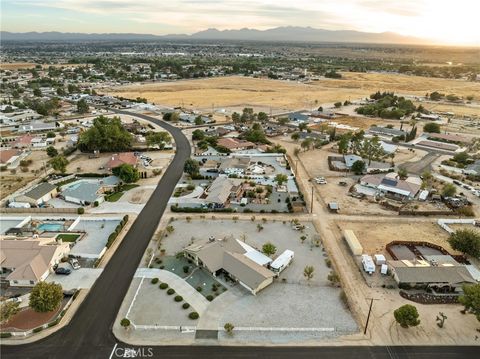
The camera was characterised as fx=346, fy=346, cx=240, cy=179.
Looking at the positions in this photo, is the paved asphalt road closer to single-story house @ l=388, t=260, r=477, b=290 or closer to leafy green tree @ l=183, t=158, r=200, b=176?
single-story house @ l=388, t=260, r=477, b=290

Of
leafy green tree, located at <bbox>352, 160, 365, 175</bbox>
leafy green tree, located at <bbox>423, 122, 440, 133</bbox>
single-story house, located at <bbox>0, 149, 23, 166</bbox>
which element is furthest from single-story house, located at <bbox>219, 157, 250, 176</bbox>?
leafy green tree, located at <bbox>423, 122, 440, 133</bbox>

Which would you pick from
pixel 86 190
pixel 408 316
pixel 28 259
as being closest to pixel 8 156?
pixel 86 190

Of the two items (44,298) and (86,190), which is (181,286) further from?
(86,190)

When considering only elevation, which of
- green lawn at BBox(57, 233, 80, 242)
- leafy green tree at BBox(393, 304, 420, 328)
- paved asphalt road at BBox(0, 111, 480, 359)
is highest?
leafy green tree at BBox(393, 304, 420, 328)

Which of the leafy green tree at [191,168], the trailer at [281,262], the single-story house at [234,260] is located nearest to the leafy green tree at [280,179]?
the leafy green tree at [191,168]

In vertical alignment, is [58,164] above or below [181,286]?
above

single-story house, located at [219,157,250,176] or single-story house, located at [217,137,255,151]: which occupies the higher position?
single-story house, located at [217,137,255,151]
